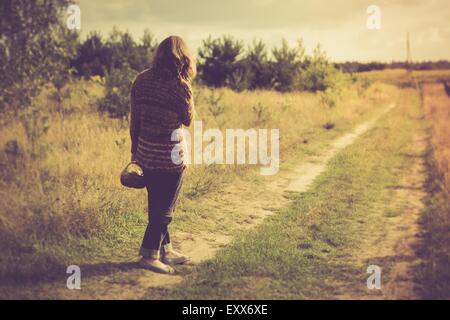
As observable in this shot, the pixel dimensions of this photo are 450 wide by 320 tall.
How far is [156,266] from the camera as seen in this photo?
440cm

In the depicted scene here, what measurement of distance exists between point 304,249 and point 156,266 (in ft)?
6.09

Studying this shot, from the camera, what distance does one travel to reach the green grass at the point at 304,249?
158 inches

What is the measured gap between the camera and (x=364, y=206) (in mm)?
6922

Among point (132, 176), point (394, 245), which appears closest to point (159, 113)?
point (132, 176)

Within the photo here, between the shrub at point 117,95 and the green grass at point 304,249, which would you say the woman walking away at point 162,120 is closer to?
the green grass at point 304,249

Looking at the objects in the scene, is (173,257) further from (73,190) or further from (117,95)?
(117,95)

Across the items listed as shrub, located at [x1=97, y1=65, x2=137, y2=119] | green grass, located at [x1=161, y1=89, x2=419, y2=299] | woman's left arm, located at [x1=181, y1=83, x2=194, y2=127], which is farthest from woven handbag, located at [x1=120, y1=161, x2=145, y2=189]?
shrub, located at [x1=97, y1=65, x2=137, y2=119]

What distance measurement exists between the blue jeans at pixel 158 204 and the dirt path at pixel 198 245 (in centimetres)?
29

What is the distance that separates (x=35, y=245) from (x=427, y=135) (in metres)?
12.9

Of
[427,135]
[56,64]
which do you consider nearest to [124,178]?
[56,64]

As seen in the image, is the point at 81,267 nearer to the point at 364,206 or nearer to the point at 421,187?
the point at 364,206

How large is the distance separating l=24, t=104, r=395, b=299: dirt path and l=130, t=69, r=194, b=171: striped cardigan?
3.76ft

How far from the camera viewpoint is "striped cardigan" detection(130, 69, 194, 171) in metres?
4.11

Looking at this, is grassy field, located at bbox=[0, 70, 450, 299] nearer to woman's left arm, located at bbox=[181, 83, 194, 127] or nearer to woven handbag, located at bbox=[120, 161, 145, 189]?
woven handbag, located at bbox=[120, 161, 145, 189]
